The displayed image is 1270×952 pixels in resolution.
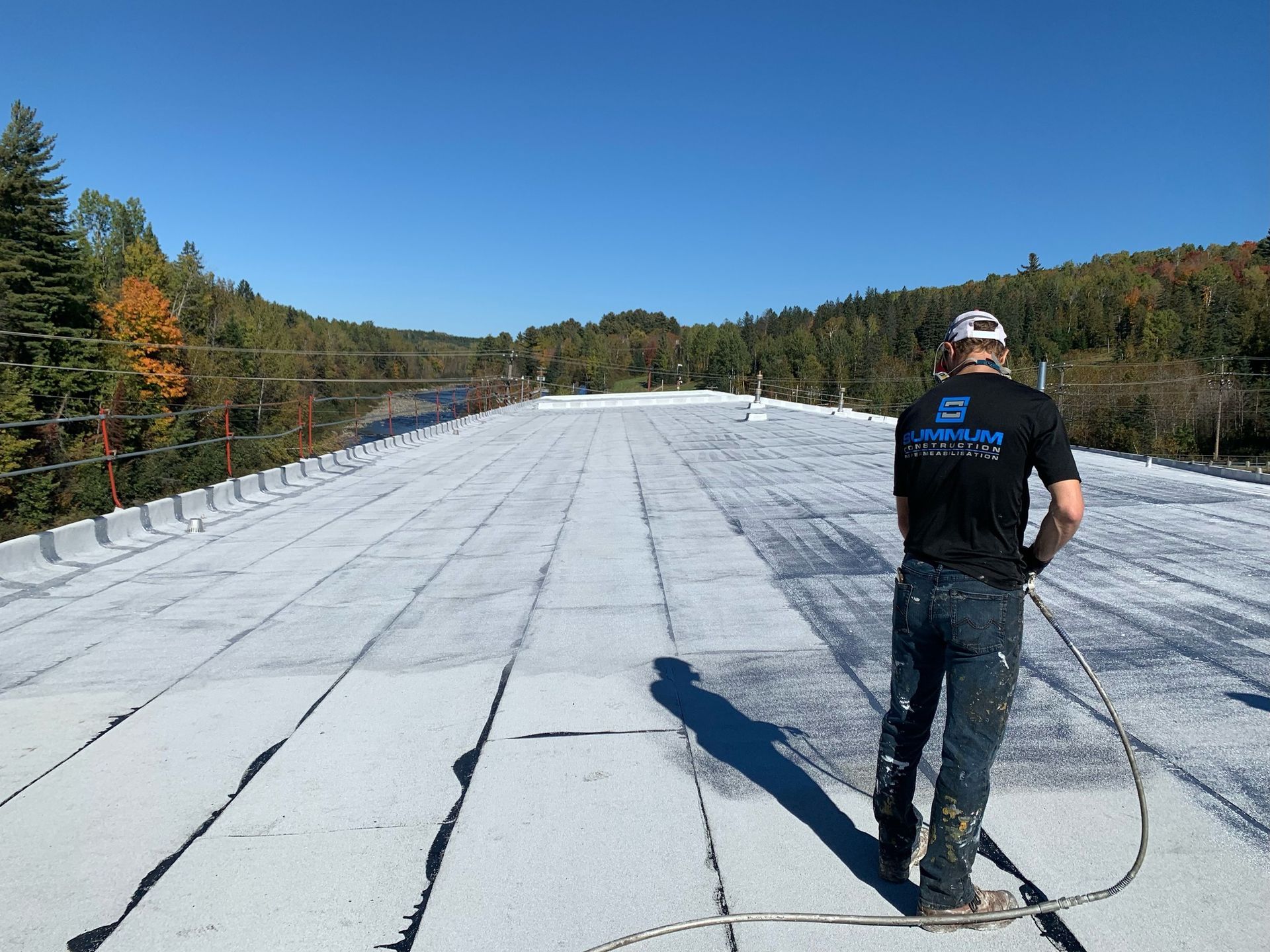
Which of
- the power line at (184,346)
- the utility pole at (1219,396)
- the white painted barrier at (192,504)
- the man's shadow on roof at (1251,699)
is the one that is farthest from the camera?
the utility pole at (1219,396)

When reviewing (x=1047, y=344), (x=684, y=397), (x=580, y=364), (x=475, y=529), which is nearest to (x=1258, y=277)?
(x=1047, y=344)

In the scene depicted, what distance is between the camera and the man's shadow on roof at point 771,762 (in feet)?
8.12

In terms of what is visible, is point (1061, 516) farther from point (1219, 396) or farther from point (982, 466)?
point (1219, 396)

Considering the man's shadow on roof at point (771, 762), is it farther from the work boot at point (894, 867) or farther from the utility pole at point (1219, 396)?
the utility pole at point (1219, 396)

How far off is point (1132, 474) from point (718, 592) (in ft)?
25.9

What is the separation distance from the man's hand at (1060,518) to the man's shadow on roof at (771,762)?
3.53ft

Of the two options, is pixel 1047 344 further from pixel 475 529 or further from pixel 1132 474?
pixel 475 529

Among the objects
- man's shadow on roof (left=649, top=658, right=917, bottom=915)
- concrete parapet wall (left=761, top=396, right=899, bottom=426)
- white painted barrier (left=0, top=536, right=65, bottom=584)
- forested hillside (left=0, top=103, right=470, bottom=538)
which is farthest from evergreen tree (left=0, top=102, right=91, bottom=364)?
man's shadow on roof (left=649, top=658, right=917, bottom=915)

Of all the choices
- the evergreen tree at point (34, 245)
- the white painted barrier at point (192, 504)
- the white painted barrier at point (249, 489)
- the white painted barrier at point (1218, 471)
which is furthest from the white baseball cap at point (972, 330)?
the evergreen tree at point (34, 245)

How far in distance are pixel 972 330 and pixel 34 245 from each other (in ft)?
156

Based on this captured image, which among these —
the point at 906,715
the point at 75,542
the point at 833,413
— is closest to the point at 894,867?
Result: the point at 906,715

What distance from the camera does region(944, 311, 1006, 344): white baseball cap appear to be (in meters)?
2.34

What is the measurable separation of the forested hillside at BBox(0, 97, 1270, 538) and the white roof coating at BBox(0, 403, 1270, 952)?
3131mm

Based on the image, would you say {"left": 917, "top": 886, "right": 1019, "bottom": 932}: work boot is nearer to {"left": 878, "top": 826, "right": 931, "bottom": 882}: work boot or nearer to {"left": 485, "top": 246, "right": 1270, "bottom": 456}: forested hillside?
{"left": 878, "top": 826, "right": 931, "bottom": 882}: work boot
